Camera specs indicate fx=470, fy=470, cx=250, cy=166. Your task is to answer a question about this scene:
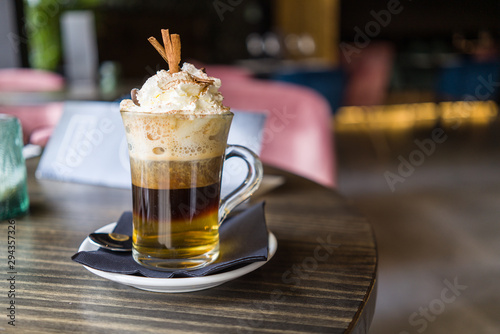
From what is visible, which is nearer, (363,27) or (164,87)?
(164,87)

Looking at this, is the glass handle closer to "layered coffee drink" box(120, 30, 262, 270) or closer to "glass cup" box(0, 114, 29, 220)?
"layered coffee drink" box(120, 30, 262, 270)

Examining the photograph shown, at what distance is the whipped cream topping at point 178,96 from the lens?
1.85 feet

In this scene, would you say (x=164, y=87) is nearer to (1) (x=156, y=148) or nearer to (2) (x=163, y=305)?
(1) (x=156, y=148)

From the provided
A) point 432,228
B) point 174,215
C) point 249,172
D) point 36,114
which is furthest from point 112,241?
point 432,228

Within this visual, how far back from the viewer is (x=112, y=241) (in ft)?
2.04

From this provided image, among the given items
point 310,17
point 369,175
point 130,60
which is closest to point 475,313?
point 369,175

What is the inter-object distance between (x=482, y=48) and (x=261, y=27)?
158 inches

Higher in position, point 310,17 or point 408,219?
point 310,17

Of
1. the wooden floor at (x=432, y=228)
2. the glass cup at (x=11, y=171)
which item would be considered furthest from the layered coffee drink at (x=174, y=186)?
the wooden floor at (x=432, y=228)

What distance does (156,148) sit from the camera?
1.89ft

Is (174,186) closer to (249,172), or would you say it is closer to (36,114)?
(249,172)

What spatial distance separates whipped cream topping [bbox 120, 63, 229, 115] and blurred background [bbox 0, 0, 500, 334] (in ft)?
3.33

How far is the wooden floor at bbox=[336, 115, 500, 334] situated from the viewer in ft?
5.93

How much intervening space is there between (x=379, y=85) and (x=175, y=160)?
5.14m
